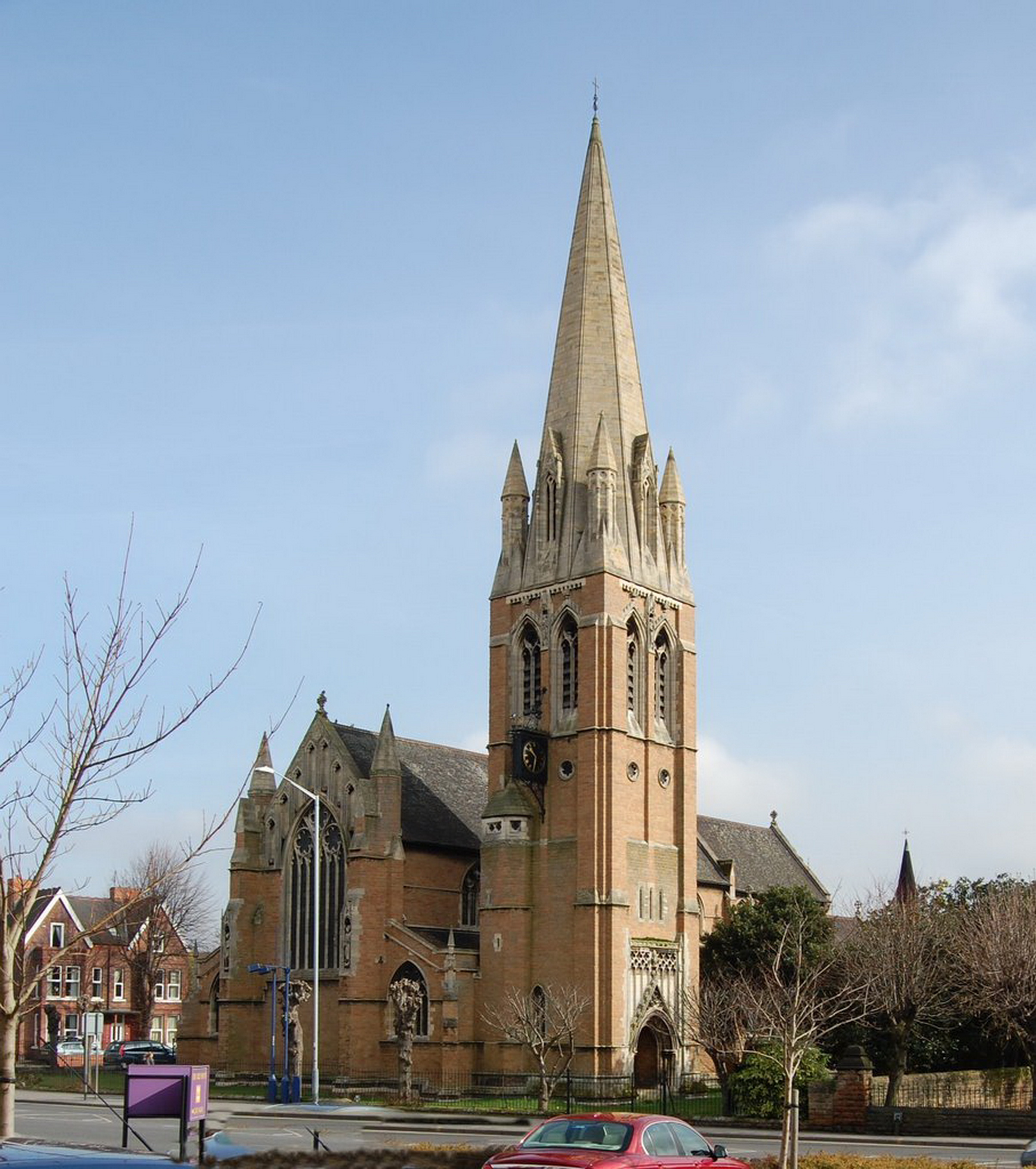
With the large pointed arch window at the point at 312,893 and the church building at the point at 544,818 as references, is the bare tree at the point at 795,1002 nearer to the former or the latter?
the church building at the point at 544,818

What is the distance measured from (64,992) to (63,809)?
75.9 metres

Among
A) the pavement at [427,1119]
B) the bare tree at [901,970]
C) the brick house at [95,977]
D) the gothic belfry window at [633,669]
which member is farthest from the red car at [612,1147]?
the brick house at [95,977]

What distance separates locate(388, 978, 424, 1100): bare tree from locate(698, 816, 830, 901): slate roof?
20203 mm

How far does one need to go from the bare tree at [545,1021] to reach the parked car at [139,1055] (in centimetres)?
1818

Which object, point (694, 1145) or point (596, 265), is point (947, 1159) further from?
point (596, 265)

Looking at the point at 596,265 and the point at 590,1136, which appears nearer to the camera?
the point at 590,1136

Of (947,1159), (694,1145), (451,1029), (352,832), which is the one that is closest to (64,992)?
(352,832)

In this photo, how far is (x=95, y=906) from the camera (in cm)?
8731

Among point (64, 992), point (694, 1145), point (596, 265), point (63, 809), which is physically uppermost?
point (596, 265)

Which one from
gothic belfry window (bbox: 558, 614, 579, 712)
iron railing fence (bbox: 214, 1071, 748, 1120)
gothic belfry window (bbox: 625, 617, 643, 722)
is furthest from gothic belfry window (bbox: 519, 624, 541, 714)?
iron railing fence (bbox: 214, 1071, 748, 1120)

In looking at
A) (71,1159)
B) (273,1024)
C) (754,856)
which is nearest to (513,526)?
(273,1024)

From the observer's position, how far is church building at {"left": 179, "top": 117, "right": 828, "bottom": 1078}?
53031 mm

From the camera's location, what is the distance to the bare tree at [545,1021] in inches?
1918

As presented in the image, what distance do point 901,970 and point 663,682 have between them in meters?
15.0
